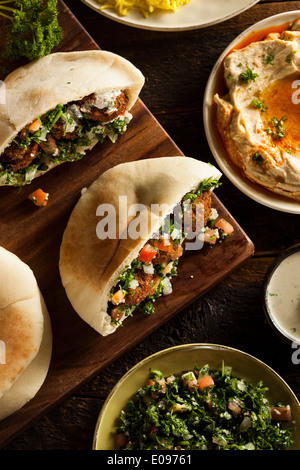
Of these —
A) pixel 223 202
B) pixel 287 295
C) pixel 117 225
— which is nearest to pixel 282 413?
pixel 287 295

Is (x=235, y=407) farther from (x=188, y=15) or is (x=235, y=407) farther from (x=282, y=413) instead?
(x=188, y=15)

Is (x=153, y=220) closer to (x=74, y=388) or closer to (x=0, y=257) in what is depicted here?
(x=0, y=257)

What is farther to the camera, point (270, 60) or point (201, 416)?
point (270, 60)

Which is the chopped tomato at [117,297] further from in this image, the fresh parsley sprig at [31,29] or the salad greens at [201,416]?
the fresh parsley sprig at [31,29]

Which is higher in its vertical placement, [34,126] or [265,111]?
[34,126]
